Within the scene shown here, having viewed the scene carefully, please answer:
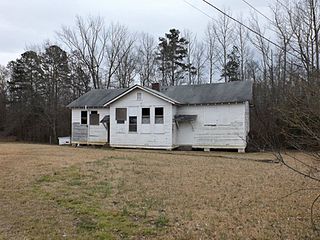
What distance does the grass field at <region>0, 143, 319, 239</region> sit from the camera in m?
5.64

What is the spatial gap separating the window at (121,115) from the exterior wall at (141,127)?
21cm

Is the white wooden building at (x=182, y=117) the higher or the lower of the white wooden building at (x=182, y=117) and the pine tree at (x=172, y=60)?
the lower

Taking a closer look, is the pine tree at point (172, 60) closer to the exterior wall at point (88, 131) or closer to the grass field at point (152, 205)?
the exterior wall at point (88, 131)

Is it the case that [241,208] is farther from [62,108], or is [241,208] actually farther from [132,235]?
[62,108]

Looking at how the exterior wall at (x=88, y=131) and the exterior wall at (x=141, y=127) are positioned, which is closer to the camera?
the exterior wall at (x=141, y=127)

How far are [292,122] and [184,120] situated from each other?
63.5ft

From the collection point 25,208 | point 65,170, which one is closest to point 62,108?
point 65,170

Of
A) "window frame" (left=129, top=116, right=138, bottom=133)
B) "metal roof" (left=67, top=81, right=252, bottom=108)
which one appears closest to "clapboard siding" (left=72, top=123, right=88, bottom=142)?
"metal roof" (left=67, top=81, right=252, bottom=108)

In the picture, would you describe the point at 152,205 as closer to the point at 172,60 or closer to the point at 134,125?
the point at 134,125

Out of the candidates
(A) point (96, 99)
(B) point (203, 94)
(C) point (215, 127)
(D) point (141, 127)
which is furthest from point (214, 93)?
(A) point (96, 99)

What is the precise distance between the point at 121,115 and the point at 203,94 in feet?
19.5

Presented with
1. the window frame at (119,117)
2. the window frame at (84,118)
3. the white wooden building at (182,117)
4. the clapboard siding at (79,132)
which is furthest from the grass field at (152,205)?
the window frame at (84,118)

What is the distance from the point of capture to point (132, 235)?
546cm

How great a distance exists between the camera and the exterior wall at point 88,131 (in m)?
27.1
